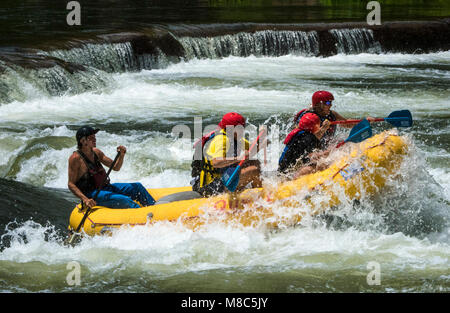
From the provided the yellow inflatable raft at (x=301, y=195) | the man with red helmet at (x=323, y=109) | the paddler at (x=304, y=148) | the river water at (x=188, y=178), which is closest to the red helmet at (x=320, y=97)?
the man with red helmet at (x=323, y=109)

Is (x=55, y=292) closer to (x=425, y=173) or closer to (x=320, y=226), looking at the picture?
(x=320, y=226)

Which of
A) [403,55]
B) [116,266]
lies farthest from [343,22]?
[116,266]

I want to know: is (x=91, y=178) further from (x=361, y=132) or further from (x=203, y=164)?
(x=361, y=132)

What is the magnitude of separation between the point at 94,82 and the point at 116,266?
8244 mm

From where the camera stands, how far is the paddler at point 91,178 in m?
5.82

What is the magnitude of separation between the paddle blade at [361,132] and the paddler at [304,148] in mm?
315

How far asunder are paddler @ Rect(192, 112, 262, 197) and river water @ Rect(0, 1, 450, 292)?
27cm

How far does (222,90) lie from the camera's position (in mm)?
13500

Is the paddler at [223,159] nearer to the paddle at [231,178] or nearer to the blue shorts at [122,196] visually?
the paddle at [231,178]

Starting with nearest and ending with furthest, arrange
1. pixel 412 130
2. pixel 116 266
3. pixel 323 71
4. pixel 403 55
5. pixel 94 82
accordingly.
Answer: pixel 116 266 < pixel 412 130 < pixel 94 82 < pixel 323 71 < pixel 403 55

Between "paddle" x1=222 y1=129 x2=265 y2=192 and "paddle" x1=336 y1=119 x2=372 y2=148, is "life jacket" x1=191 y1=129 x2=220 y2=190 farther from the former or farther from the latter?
"paddle" x1=336 y1=119 x2=372 y2=148

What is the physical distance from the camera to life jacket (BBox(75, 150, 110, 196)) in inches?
232

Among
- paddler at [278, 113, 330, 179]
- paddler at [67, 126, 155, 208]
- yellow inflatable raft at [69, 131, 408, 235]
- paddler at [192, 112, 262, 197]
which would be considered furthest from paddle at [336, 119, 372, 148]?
paddler at [67, 126, 155, 208]

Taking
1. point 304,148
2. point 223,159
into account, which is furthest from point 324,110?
point 223,159
